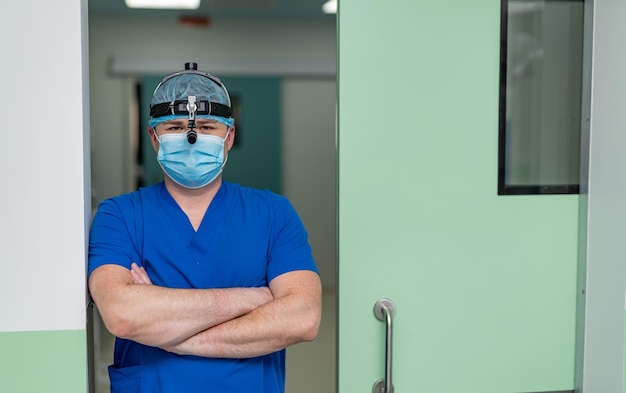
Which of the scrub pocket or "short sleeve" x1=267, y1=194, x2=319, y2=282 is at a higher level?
"short sleeve" x1=267, y1=194, x2=319, y2=282

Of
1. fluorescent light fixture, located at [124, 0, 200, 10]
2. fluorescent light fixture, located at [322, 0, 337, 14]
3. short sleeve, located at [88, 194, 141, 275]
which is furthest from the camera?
fluorescent light fixture, located at [322, 0, 337, 14]

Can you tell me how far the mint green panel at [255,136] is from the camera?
654cm

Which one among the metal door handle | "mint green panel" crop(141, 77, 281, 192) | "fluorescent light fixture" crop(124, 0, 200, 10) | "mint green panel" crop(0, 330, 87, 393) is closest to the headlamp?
"mint green panel" crop(0, 330, 87, 393)

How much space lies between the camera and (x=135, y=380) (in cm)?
147

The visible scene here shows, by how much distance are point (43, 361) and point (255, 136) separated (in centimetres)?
530

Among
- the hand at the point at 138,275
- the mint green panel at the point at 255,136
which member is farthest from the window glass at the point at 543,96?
the mint green panel at the point at 255,136

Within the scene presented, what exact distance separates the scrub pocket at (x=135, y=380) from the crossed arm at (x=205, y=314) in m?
0.12

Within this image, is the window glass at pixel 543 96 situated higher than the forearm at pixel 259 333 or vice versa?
the window glass at pixel 543 96

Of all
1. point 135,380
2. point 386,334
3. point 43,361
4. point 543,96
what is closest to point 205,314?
point 135,380

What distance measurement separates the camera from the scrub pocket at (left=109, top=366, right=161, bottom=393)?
146 cm

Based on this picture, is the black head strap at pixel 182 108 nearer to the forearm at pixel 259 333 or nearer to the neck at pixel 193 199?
the neck at pixel 193 199

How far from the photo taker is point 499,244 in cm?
172

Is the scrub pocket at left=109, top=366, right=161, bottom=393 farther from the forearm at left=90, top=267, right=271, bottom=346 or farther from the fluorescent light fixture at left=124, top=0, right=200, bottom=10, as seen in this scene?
the fluorescent light fixture at left=124, top=0, right=200, bottom=10

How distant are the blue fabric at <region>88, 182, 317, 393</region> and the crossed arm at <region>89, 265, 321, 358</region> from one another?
54mm
